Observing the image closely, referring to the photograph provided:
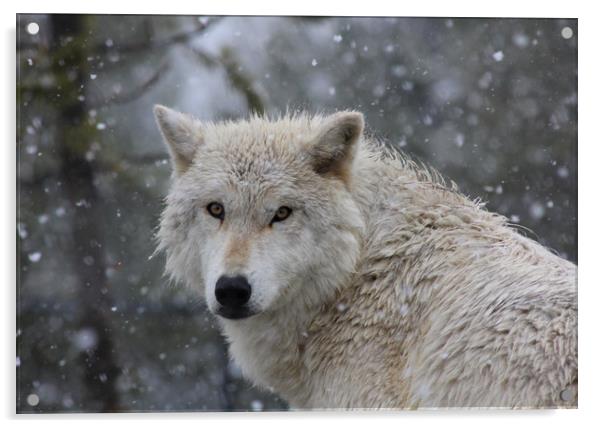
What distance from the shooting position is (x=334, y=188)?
11.3 ft

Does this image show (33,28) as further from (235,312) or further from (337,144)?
(235,312)

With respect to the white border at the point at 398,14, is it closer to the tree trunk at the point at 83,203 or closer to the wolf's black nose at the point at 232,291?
the tree trunk at the point at 83,203

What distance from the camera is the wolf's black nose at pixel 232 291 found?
3131 millimetres

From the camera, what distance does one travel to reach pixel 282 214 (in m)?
3.34

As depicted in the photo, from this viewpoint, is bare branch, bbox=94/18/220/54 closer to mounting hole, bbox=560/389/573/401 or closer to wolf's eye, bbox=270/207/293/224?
wolf's eye, bbox=270/207/293/224

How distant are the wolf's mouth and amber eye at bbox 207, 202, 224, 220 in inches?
16.6

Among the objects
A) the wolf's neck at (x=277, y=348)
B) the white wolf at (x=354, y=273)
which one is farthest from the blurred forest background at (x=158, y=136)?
the white wolf at (x=354, y=273)

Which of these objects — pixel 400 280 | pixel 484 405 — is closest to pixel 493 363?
pixel 484 405

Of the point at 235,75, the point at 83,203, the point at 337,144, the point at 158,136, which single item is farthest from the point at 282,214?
the point at 83,203

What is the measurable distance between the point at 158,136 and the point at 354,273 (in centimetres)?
156

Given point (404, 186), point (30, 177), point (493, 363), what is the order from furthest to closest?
1. point (30, 177)
2. point (404, 186)
3. point (493, 363)

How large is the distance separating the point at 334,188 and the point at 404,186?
0.39 metres

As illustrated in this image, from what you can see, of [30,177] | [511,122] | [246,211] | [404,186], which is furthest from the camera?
[511,122]

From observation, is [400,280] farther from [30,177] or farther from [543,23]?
[30,177]
